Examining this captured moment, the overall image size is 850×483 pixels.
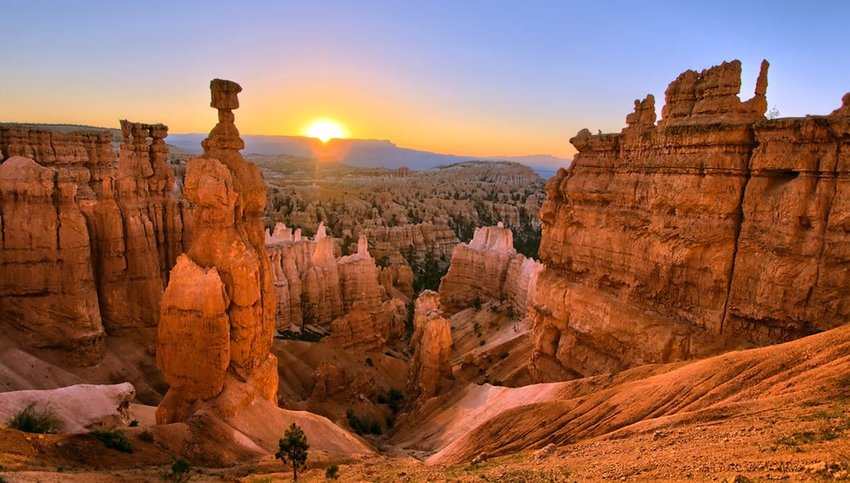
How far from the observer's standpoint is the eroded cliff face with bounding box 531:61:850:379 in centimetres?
1132

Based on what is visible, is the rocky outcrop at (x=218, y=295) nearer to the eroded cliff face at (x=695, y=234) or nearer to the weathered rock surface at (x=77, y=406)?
the weathered rock surface at (x=77, y=406)

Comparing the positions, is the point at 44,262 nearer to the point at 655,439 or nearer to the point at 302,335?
the point at 302,335

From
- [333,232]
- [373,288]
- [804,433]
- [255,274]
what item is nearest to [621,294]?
[804,433]

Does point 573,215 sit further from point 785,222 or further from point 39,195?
point 39,195

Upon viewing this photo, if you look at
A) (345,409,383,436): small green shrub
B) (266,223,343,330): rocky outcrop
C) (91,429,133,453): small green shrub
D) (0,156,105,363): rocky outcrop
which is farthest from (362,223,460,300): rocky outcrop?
(91,429,133,453): small green shrub

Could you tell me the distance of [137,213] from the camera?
22.4 meters

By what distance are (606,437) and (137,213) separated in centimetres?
2050

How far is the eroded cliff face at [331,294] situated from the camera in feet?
103

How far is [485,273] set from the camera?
125 feet

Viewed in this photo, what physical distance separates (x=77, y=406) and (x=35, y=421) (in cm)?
125

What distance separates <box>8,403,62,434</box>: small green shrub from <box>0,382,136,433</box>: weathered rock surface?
13cm

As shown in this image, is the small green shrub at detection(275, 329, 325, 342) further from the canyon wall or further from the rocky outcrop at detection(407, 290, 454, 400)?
the rocky outcrop at detection(407, 290, 454, 400)

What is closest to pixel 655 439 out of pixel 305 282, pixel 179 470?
pixel 179 470

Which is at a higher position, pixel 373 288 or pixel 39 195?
pixel 39 195
